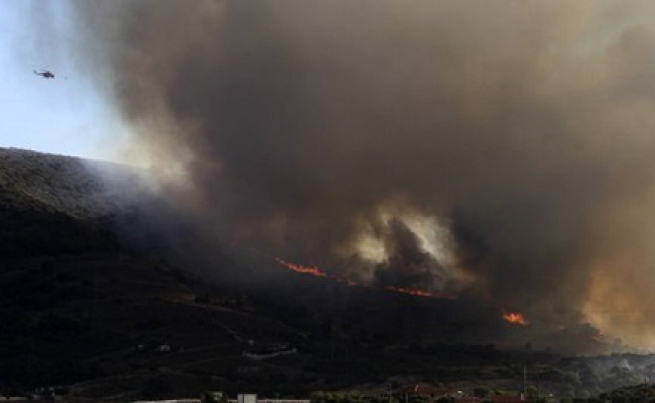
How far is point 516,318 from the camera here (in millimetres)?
141750

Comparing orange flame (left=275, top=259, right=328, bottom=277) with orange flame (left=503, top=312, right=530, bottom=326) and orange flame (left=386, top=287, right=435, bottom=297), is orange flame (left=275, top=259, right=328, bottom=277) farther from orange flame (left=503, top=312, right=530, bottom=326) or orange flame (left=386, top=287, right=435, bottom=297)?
orange flame (left=503, top=312, right=530, bottom=326)

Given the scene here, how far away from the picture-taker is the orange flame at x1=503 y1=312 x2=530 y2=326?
141125 millimetres

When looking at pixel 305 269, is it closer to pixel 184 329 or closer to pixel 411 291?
pixel 411 291

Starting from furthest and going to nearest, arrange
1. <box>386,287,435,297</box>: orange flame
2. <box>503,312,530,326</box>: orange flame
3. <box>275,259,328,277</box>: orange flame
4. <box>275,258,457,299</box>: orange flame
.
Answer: <box>275,259,328,277</box>: orange flame < <box>275,258,457,299</box>: orange flame < <box>386,287,435,297</box>: orange flame < <box>503,312,530,326</box>: orange flame

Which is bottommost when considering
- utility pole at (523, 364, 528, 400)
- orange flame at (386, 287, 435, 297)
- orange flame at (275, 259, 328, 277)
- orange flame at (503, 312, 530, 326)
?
utility pole at (523, 364, 528, 400)

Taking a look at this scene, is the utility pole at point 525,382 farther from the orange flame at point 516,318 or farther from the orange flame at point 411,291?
the orange flame at point 411,291

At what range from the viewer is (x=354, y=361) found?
420 ft

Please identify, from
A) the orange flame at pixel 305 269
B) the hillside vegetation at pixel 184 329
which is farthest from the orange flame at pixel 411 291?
the orange flame at pixel 305 269

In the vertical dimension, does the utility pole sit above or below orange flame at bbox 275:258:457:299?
below

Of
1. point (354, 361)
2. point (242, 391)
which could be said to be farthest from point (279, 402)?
point (354, 361)

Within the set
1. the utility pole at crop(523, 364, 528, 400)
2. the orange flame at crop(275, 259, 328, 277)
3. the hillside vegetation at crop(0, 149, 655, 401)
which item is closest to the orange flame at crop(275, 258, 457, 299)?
the orange flame at crop(275, 259, 328, 277)

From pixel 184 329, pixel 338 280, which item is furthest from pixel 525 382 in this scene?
pixel 338 280

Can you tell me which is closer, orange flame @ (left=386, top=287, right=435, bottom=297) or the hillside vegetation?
the hillside vegetation

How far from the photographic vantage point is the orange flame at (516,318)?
5556 inches
